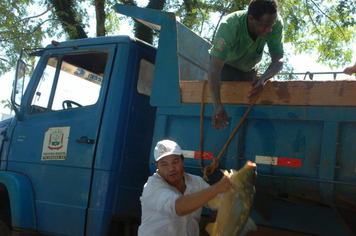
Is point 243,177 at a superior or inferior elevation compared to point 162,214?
superior

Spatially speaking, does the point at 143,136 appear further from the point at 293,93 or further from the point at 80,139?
the point at 293,93

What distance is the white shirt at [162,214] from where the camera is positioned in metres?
2.64

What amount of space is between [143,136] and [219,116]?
132 cm

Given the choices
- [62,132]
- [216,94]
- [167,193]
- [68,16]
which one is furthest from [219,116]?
[68,16]

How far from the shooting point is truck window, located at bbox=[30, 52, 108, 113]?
4082 mm

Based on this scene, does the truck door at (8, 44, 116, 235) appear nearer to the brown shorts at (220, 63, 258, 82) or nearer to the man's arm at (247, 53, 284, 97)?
the brown shorts at (220, 63, 258, 82)

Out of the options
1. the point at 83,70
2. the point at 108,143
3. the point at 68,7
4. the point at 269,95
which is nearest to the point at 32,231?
the point at 108,143

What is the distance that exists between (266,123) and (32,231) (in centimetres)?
259

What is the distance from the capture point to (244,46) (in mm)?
3277

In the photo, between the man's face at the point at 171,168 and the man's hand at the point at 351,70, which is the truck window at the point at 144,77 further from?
the man's hand at the point at 351,70

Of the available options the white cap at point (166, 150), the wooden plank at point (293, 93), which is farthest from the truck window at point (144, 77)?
the white cap at point (166, 150)

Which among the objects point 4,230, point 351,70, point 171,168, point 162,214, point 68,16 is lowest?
point 4,230

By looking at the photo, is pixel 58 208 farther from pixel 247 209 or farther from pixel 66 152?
pixel 247 209

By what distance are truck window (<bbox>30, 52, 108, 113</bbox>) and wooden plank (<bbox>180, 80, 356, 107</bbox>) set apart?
1376 mm
